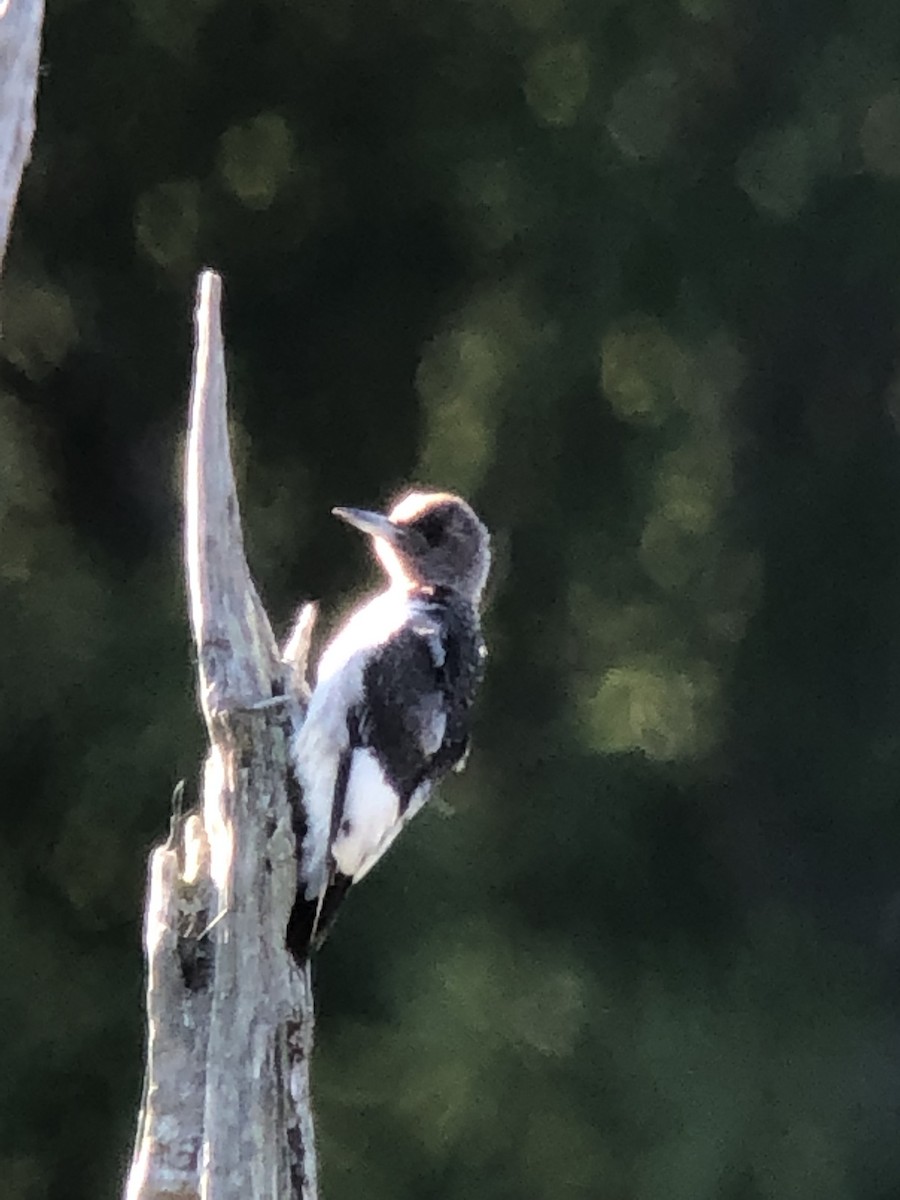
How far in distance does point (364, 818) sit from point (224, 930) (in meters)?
0.26

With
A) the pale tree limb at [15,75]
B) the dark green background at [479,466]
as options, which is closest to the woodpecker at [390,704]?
the pale tree limb at [15,75]

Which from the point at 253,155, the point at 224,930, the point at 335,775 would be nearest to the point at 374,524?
the point at 335,775

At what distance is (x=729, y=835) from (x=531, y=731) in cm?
63

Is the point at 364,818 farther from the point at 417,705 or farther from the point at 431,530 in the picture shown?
the point at 431,530

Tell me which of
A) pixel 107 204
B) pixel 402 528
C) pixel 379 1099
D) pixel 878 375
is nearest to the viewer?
pixel 402 528

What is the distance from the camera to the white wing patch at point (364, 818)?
1967mm

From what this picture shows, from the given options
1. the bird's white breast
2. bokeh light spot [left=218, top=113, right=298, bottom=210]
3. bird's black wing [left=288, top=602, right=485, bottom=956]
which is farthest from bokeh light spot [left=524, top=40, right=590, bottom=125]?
the bird's white breast

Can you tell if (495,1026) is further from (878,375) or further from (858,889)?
(878,375)

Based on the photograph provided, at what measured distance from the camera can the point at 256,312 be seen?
3.24 m

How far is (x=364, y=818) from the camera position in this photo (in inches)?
79.0

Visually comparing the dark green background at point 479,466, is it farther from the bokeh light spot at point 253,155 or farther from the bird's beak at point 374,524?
the bird's beak at point 374,524

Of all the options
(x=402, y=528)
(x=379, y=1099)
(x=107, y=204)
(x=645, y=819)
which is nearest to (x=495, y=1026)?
(x=379, y=1099)

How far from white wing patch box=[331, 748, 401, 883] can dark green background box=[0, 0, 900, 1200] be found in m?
1.04

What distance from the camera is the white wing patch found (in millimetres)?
1967
